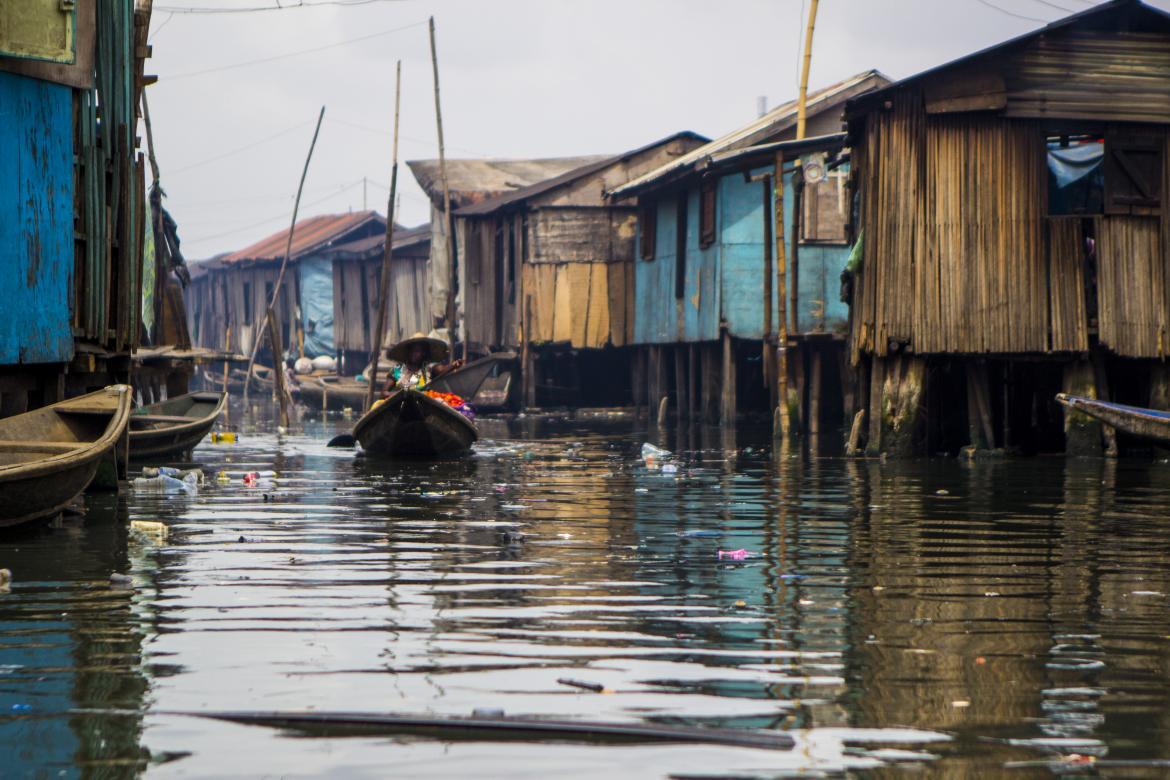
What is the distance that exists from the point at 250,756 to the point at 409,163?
32.1m

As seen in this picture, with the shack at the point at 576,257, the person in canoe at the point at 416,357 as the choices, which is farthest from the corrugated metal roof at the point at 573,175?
the person in canoe at the point at 416,357

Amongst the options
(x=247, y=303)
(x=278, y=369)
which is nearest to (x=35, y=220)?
(x=278, y=369)

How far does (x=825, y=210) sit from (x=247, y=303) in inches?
1209

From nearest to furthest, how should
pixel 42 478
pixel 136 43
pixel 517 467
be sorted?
pixel 42 478, pixel 136 43, pixel 517 467

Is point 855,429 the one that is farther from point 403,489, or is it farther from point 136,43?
point 136,43

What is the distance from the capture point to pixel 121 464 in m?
12.5

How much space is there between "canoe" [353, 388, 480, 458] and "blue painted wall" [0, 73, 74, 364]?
5.98m

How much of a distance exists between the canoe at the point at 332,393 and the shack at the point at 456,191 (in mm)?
2430

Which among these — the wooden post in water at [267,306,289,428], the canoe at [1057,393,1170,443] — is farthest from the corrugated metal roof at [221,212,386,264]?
the canoe at [1057,393,1170,443]

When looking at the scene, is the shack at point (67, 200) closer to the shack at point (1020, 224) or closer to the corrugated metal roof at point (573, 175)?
the shack at point (1020, 224)

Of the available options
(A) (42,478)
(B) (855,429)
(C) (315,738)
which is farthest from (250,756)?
(B) (855,429)

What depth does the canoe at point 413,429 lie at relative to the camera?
1730 centimetres

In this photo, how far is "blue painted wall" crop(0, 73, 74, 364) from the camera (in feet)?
35.3

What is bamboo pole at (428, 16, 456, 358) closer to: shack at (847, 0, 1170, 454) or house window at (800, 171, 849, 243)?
house window at (800, 171, 849, 243)
